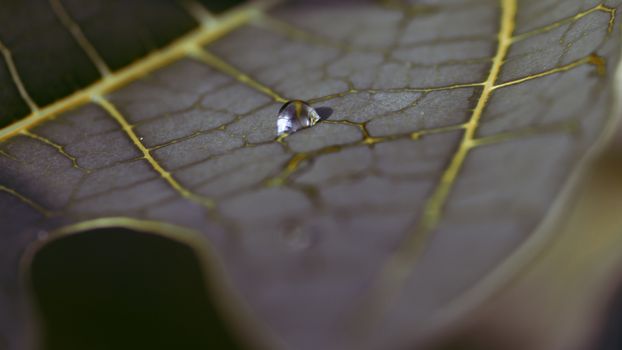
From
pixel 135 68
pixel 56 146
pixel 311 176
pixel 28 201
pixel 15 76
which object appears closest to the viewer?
pixel 311 176

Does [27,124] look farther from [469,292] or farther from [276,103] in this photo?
[469,292]

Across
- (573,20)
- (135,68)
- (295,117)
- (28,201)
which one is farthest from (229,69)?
(573,20)

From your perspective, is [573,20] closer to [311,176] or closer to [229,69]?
[311,176]

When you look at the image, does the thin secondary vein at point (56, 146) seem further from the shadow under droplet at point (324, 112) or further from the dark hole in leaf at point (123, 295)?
the shadow under droplet at point (324, 112)

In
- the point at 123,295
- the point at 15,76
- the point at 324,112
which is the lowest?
the point at 123,295

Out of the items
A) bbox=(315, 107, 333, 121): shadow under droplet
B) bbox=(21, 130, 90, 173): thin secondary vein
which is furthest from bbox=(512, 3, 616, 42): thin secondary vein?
bbox=(21, 130, 90, 173): thin secondary vein

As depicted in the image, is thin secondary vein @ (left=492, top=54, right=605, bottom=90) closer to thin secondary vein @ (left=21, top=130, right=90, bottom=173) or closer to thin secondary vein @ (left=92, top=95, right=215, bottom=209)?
thin secondary vein @ (left=92, top=95, right=215, bottom=209)
